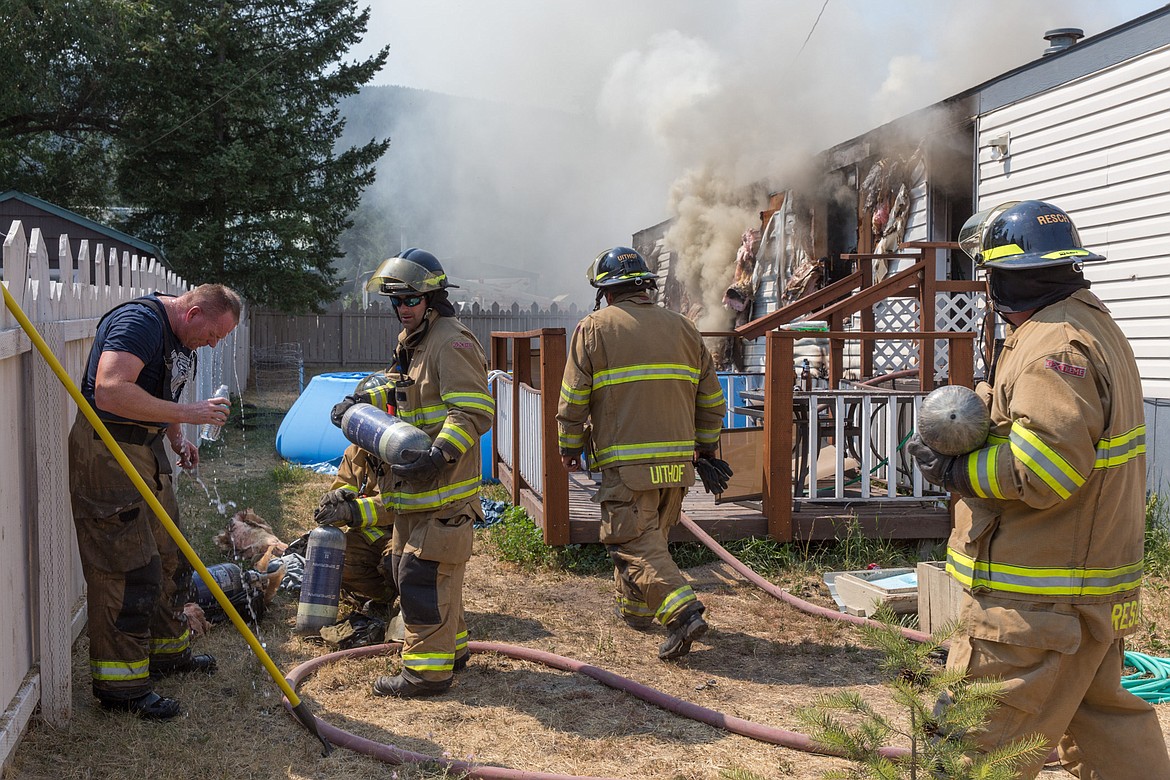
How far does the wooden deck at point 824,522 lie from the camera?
648 cm

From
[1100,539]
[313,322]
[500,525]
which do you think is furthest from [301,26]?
[1100,539]

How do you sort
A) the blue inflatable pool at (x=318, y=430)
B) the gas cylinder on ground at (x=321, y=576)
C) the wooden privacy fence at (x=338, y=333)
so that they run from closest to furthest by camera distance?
the gas cylinder on ground at (x=321, y=576) → the blue inflatable pool at (x=318, y=430) → the wooden privacy fence at (x=338, y=333)

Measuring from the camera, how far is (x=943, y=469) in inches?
107

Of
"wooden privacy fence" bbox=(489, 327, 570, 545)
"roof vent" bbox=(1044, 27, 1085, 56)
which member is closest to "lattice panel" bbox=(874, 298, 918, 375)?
"roof vent" bbox=(1044, 27, 1085, 56)

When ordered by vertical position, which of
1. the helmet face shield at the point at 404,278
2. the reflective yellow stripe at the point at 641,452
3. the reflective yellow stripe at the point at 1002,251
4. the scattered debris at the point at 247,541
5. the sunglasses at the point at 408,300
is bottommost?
the scattered debris at the point at 247,541

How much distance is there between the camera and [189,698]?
4.13 meters

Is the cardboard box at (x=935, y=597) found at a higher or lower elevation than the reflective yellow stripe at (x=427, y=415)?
lower

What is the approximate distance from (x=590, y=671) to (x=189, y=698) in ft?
5.92

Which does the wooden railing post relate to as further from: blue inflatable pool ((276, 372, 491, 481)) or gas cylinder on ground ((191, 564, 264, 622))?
blue inflatable pool ((276, 372, 491, 481))

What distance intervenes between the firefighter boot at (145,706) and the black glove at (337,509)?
1.11m

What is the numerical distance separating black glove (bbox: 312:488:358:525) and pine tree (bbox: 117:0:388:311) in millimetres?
15125

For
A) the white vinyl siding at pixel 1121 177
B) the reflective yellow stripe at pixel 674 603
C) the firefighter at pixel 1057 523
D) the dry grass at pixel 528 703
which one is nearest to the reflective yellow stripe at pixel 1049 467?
the firefighter at pixel 1057 523

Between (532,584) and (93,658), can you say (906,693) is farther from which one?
(532,584)

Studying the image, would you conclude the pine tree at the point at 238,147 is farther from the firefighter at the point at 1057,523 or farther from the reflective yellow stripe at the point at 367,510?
the firefighter at the point at 1057,523
